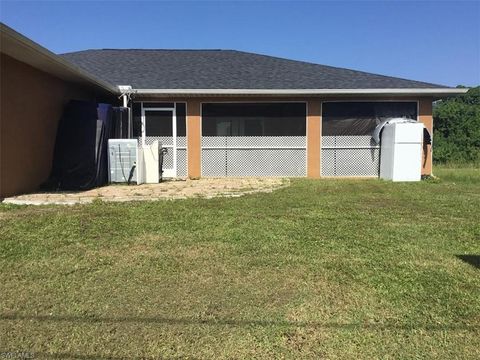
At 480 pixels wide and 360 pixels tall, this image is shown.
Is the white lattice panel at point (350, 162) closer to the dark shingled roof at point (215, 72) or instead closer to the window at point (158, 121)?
the dark shingled roof at point (215, 72)

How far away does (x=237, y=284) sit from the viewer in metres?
3.99

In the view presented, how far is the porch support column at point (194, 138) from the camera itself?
1359 centimetres

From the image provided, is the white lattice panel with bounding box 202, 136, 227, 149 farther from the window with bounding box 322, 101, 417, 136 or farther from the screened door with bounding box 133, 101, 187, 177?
the window with bounding box 322, 101, 417, 136

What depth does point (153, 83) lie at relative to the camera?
13383 millimetres

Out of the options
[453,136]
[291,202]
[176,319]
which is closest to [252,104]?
[291,202]

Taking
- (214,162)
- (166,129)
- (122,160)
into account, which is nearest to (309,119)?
(214,162)

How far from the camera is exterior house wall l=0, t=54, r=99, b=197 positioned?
843 cm

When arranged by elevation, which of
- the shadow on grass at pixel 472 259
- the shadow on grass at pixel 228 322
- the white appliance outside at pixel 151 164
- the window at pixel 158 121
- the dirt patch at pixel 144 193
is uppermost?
the window at pixel 158 121

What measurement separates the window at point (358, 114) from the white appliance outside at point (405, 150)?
847 mm

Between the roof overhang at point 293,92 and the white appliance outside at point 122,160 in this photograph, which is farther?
the roof overhang at point 293,92

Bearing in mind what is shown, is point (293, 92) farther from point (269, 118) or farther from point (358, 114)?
point (358, 114)

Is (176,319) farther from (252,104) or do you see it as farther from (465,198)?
(252,104)

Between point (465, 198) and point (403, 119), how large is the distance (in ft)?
15.1

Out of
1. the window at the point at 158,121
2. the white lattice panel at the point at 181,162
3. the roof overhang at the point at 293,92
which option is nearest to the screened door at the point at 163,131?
the window at the point at 158,121
